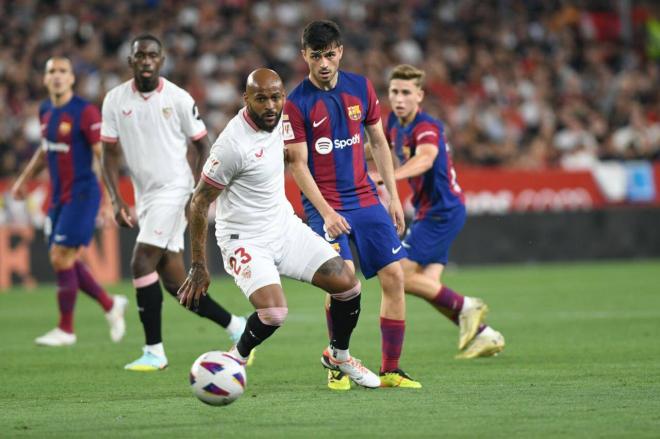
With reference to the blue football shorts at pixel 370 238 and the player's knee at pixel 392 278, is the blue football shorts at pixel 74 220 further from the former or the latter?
the player's knee at pixel 392 278

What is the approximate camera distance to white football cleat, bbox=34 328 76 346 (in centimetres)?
1155

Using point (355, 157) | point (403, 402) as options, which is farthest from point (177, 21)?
point (403, 402)

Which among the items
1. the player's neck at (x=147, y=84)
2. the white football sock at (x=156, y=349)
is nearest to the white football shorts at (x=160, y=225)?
the white football sock at (x=156, y=349)

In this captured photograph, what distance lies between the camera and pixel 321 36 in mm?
8078

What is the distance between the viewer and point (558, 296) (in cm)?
1571

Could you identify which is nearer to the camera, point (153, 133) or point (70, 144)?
point (153, 133)

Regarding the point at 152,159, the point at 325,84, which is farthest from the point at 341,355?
the point at 152,159

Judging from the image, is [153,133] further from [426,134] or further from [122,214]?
[426,134]

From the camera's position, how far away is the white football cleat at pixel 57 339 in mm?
11555

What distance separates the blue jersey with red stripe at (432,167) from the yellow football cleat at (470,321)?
939 mm

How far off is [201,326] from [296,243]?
555 centimetres

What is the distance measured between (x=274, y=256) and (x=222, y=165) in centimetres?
73

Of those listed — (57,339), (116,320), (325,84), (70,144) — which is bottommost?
(57,339)

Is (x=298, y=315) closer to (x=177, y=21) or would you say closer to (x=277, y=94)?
(x=277, y=94)
